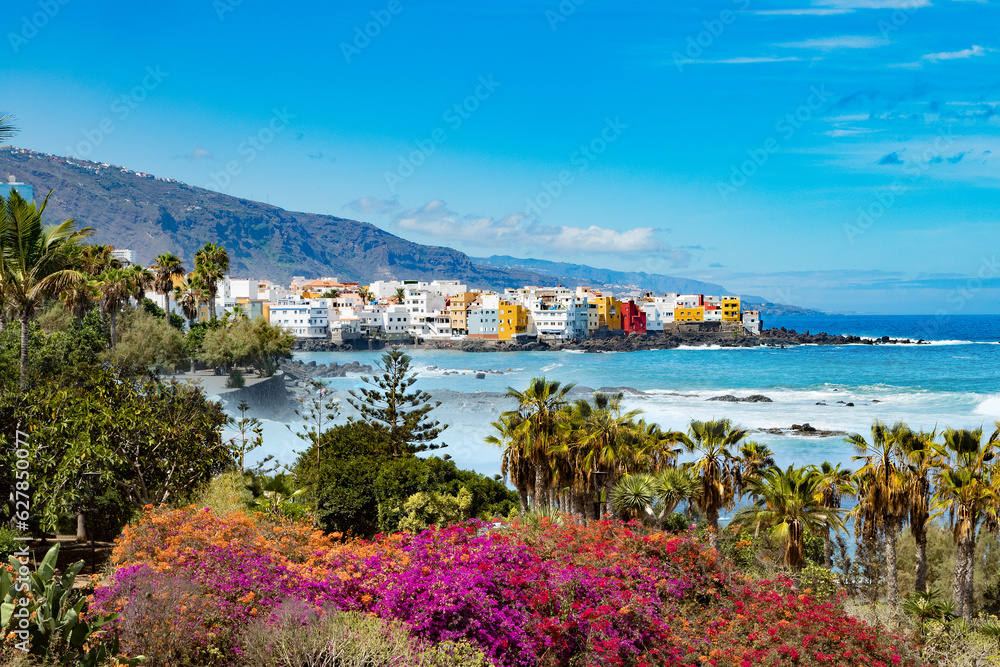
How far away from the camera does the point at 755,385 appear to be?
214ft

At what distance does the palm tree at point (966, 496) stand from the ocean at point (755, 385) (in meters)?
20.7

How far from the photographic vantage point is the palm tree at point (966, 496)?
41.3 feet

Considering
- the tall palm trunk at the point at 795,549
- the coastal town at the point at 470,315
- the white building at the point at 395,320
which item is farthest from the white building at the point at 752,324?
the tall palm trunk at the point at 795,549

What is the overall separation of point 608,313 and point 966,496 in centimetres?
10463

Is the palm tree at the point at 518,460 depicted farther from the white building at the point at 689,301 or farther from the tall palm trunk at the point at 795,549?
Answer: the white building at the point at 689,301

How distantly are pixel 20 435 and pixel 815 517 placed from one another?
12.8 metres

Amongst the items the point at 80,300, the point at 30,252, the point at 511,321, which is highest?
the point at 30,252

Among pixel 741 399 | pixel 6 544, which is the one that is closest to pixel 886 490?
pixel 6 544

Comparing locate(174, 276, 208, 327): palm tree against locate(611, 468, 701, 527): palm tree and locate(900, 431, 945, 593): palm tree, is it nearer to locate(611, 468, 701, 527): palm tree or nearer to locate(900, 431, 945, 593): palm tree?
locate(611, 468, 701, 527): palm tree

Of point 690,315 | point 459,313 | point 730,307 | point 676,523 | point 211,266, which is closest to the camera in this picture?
point 676,523

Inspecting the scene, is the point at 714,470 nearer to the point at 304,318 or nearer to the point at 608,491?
the point at 608,491

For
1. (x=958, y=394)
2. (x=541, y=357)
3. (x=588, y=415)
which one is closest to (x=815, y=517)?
(x=588, y=415)

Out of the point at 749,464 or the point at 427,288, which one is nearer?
the point at 749,464

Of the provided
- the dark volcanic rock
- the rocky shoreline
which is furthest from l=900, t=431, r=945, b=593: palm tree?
the rocky shoreline
